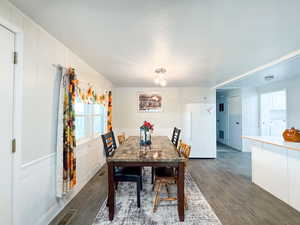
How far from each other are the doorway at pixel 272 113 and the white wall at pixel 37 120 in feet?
20.0

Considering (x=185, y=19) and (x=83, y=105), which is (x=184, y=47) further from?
(x=83, y=105)

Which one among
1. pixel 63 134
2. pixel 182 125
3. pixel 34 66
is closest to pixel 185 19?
pixel 34 66

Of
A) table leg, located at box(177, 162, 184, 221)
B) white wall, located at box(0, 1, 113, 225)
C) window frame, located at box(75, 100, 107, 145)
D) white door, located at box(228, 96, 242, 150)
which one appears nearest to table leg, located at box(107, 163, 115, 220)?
white wall, located at box(0, 1, 113, 225)

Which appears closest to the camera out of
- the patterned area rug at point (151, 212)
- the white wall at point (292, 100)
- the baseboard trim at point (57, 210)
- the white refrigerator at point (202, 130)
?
the baseboard trim at point (57, 210)

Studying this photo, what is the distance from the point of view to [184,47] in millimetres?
2240

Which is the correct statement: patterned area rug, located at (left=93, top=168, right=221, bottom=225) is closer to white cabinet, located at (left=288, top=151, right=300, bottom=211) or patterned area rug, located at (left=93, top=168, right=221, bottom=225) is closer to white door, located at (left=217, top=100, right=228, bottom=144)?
white cabinet, located at (left=288, top=151, right=300, bottom=211)

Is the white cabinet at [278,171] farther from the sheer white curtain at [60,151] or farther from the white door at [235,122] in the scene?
the sheer white curtain at [60,151]

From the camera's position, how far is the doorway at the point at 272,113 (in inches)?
209

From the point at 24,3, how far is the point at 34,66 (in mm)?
593

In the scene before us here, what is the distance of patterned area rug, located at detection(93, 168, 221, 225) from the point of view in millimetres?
2023

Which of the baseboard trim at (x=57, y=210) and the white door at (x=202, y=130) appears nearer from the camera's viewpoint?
the baseboard trim at (x=57, y=210)

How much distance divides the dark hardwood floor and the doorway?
8.19 ft

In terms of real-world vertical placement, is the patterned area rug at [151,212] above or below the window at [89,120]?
below

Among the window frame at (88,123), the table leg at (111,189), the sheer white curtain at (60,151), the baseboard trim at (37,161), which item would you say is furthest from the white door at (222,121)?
the baseboard trim at (37,161)
